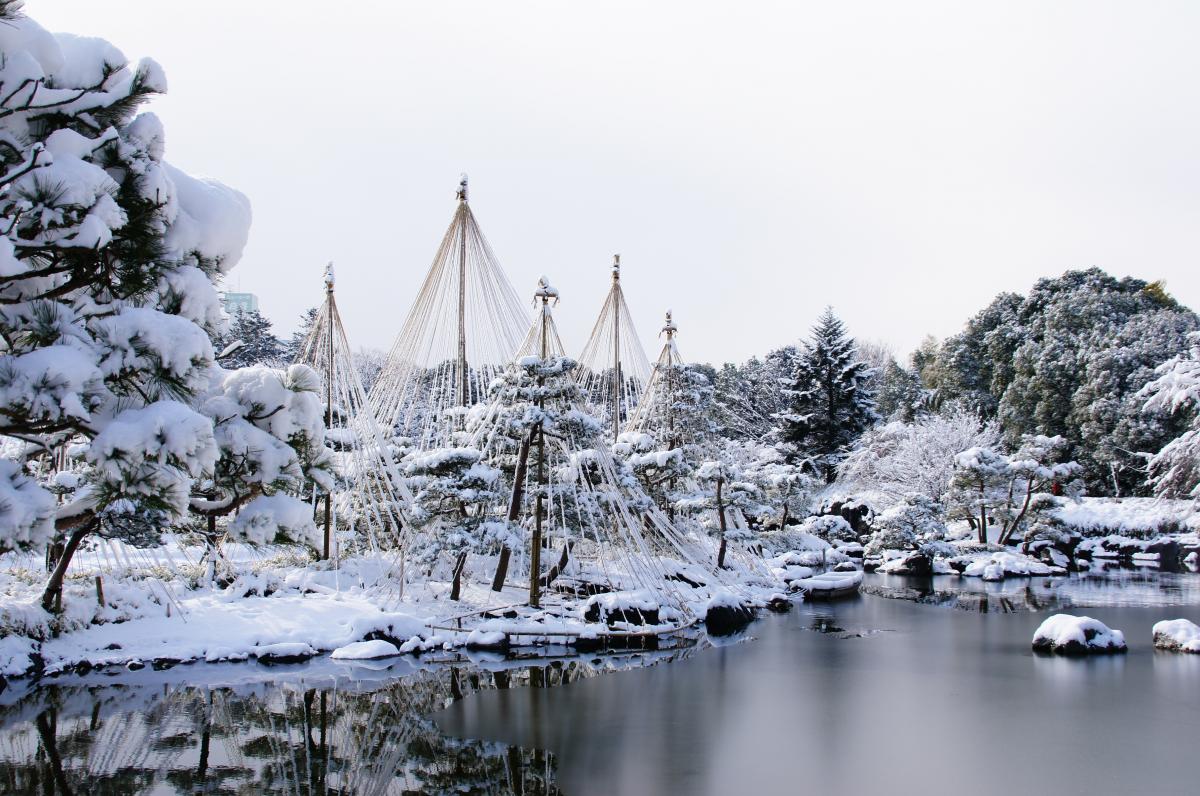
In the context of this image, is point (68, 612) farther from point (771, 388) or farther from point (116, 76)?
point (771, 388)

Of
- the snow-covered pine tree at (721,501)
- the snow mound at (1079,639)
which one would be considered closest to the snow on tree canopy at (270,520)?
the snow mound at (1079,639)

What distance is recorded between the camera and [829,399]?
38.2m

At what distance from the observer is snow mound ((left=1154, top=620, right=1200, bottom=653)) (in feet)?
40.9

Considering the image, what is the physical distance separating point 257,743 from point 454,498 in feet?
21.1

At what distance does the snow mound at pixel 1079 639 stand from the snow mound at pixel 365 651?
9.60 meters

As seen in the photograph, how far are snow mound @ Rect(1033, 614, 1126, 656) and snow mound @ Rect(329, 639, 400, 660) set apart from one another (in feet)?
31.5

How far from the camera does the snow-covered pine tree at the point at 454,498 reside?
13039mm

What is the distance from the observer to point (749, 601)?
17.9 m

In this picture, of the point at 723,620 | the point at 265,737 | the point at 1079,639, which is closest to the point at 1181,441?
the point at 1079,639

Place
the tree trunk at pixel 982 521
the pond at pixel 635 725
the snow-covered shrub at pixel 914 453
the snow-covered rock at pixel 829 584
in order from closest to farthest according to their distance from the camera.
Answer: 1. the pond at pixel 635 725
2. the snow-covered rock at pixel 829 584
3. the tree trunk at pixel 982 521
4. the snow-covered shrub at pixel 914 453

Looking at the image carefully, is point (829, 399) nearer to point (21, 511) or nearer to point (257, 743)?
point (257, 743)

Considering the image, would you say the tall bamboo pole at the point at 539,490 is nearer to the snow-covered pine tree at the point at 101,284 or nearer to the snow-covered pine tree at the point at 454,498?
the snow-covered pine tree at the point at 454,498

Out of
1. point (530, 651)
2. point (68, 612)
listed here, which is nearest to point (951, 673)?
point (530, 651)

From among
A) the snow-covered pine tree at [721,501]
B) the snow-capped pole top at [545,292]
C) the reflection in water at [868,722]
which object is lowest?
the reflection in water at [868,722]
